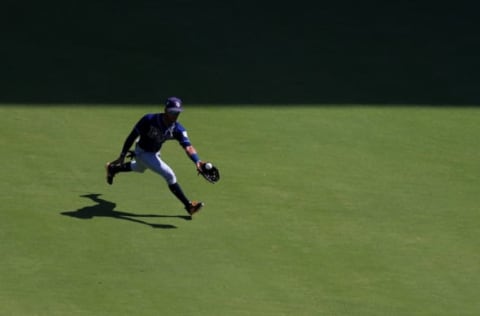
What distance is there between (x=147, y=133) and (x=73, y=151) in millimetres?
2996

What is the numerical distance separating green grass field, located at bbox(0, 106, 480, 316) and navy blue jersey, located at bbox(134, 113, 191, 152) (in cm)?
118

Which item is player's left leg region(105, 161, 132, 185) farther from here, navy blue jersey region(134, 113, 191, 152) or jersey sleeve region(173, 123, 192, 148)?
jersey sleeve region(173, 123, 192, 148)

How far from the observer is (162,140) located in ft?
52.4

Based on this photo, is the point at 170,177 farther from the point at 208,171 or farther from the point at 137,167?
the point at 137,167

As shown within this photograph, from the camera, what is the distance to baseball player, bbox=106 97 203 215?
1572 cm

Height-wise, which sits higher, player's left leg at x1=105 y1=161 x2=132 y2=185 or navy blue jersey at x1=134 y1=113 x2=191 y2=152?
navy blue jersey at x1=134 y1=113 x2=191 y2=152
